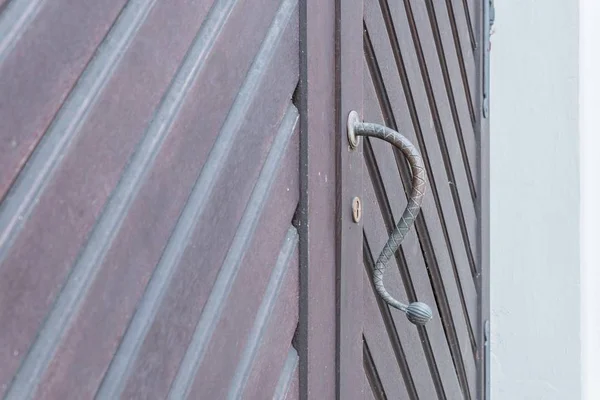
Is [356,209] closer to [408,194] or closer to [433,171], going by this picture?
[408,194]

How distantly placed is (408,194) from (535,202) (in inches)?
27.7

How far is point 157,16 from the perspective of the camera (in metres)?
0.74

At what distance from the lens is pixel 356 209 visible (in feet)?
3.41

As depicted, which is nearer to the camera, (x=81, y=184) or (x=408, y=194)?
(x=81, y=184)

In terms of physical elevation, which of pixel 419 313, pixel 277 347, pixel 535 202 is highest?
pixel 535 202

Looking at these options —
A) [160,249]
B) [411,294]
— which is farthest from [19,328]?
[411,294]

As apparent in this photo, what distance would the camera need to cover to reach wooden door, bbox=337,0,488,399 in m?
1.04

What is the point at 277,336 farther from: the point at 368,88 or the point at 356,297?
the point at 368,88

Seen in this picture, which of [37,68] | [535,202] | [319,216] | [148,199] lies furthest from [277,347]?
[535,202]

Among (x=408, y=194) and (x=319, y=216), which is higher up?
(x=408, y=194)

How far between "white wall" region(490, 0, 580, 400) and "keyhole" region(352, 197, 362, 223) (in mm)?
963

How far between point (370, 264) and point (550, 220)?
0.87 meters
